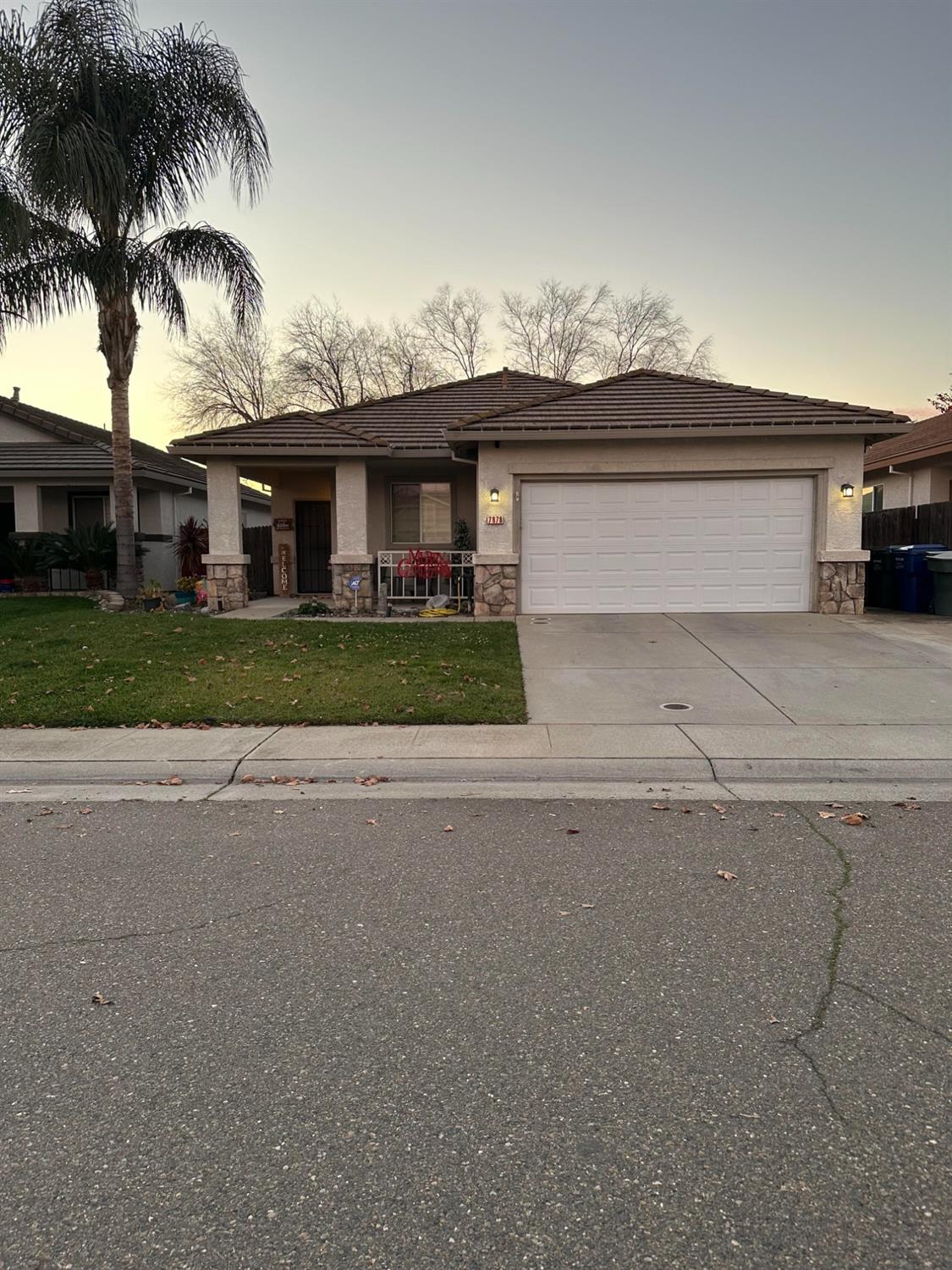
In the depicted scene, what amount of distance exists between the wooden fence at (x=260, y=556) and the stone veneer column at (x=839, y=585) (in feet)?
42.7

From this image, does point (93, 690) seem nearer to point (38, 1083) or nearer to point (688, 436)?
point (38, 1083)

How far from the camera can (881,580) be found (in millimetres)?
15008

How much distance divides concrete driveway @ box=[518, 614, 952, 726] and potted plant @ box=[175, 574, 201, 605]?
8030 mm

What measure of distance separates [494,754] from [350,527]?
9.61 meters

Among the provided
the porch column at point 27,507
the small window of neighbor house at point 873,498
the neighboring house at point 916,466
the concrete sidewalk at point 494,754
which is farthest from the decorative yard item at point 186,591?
the small window of neighbor house at point 873,498

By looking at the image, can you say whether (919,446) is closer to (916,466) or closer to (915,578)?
(916,466)

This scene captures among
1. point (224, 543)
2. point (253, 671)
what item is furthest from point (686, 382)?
point (253, 671)

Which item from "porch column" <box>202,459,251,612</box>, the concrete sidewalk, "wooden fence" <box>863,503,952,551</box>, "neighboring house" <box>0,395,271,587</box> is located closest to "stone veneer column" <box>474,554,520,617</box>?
"porch column" <box>202,459,251,612</box>

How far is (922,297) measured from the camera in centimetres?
1806

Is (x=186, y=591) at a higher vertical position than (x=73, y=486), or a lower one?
lower

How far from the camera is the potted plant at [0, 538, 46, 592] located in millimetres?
18219

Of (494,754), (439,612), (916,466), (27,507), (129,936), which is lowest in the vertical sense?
(129,936)

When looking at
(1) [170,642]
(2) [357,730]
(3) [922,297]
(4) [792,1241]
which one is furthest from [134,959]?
(3) [922,297]

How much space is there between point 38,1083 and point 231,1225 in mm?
964
